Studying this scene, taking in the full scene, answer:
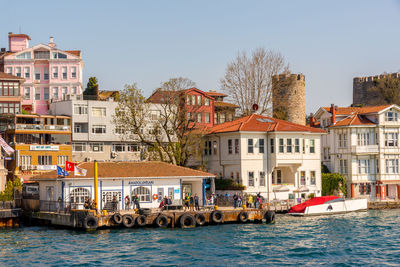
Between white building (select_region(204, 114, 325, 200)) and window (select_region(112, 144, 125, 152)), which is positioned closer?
white building (select_region(204, 114, 325, 200))

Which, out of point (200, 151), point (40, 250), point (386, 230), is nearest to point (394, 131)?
point (200, 151)

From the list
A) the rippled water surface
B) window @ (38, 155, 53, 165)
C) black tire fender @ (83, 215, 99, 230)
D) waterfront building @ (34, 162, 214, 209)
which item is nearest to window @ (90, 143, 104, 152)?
window @ (38, 155, 53, 165)

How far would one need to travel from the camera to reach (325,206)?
52094 millimetres

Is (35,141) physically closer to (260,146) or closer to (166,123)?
(166,123)

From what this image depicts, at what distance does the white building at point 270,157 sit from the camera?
58.2 meters

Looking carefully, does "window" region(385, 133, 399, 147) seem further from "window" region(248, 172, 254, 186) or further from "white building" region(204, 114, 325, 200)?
"window" region(248, 172, 254, 186)

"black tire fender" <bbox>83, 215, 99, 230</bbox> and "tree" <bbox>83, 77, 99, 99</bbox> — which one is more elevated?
"tree" <bbox>83, 77, 99, 99</bbox>

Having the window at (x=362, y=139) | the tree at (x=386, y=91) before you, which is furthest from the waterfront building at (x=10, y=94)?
the tree at (x=386, y=91)

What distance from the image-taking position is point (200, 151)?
6122cm

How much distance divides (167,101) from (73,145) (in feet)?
34.9

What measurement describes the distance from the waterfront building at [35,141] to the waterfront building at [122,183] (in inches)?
361

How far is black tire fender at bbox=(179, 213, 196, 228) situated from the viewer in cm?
4331

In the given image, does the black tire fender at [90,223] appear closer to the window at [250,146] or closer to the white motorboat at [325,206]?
the white motorboat at [325,206]

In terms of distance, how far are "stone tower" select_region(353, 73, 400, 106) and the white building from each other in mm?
36763
